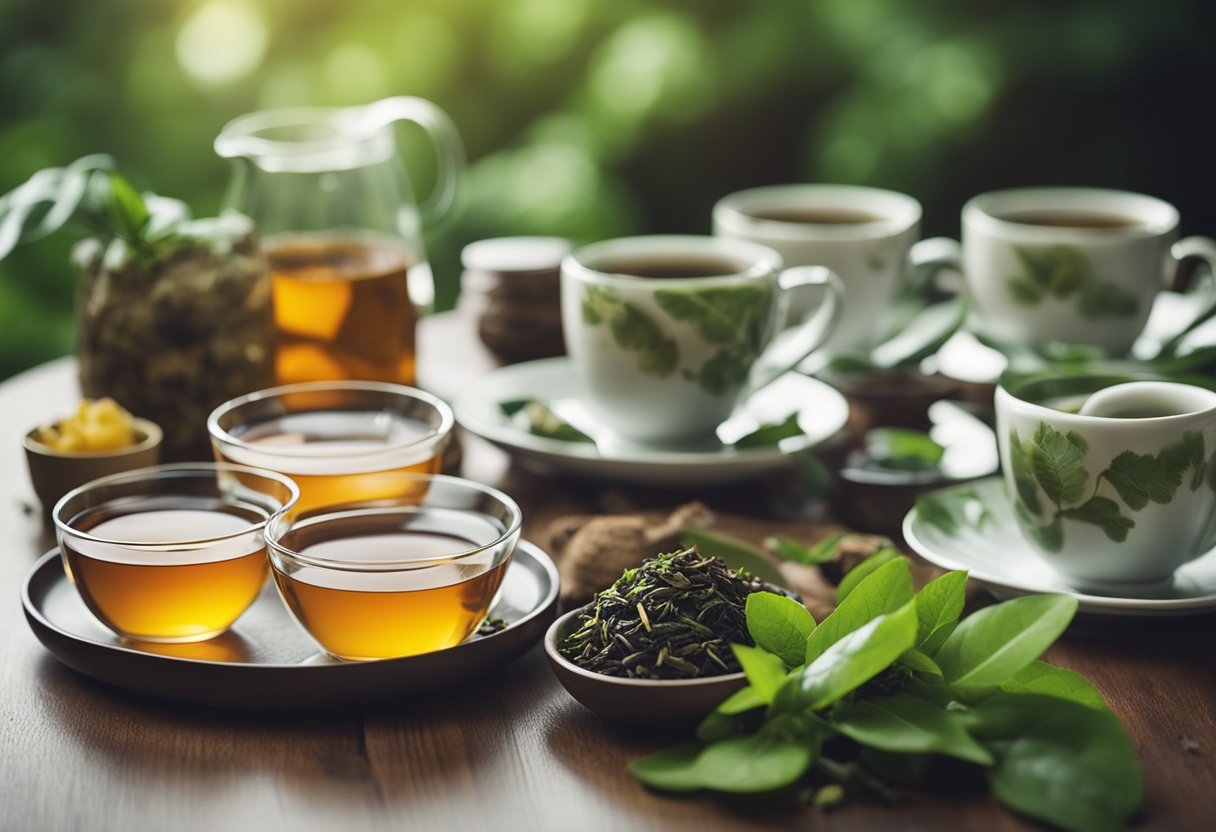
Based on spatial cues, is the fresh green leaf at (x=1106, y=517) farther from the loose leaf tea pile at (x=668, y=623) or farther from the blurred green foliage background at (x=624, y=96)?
the blurred green foliage background at (x=624, y=96)

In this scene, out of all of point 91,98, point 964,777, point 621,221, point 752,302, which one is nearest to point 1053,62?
point 621,221

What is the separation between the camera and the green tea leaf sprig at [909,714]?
86cm

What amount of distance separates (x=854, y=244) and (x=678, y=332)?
0.39 m

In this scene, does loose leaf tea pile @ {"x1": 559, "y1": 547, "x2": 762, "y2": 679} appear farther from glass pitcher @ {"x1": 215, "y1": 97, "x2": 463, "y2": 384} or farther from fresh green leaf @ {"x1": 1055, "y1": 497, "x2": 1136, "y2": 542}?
glass pitcher @ {"x1": 215, "y1": 97, "x2": 463, "y2": 384}

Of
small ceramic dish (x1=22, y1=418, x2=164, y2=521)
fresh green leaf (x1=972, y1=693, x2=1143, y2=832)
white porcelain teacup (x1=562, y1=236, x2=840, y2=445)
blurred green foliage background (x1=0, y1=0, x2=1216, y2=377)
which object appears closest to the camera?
fresh green leaf (x1=972, y1=693, x2=1143, y2=832)

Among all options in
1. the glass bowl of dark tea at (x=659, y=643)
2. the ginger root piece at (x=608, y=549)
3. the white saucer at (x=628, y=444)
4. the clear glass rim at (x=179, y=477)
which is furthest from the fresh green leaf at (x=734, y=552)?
the clear glass rim at (x=179, y=477)

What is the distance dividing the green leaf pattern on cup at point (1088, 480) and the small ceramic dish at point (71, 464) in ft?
2.70

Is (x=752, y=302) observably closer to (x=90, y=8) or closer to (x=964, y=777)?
(x=964, y=777)

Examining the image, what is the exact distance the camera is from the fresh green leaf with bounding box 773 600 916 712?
86 cm

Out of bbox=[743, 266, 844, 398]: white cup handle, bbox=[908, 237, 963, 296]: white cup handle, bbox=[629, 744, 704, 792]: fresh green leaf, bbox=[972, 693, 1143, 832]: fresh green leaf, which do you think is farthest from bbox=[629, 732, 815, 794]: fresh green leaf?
bbox=[908, 237, 963, 296]: white cup handle

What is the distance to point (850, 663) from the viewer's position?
0.87 m

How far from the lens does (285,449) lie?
125 cm

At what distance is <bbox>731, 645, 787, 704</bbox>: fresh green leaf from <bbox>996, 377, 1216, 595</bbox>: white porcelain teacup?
13.7 inches

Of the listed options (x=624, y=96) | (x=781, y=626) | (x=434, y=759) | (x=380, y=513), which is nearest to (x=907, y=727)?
(x=781, y=626)
